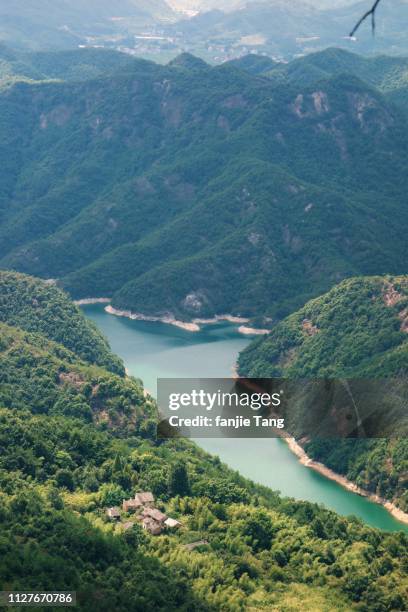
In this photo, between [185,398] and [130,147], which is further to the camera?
[130,147]

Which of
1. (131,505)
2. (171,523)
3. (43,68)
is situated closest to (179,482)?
(131,505)

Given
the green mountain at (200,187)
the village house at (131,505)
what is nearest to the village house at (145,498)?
the village house at (131,505)

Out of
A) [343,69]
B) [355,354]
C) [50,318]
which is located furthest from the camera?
[343,69]

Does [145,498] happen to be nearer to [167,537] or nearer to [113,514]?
[113,514]

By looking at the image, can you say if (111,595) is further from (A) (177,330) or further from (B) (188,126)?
(B) (188,126)

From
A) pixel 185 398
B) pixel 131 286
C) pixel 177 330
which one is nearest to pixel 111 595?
pixel 185 398

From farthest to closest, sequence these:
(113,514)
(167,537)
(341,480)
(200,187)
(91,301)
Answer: (200,187) < (91,301) < (341,480) < (113,514) < (167,537)

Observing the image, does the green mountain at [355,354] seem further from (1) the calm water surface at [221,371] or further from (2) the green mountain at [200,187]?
(2) the green mountain at [200,187]
